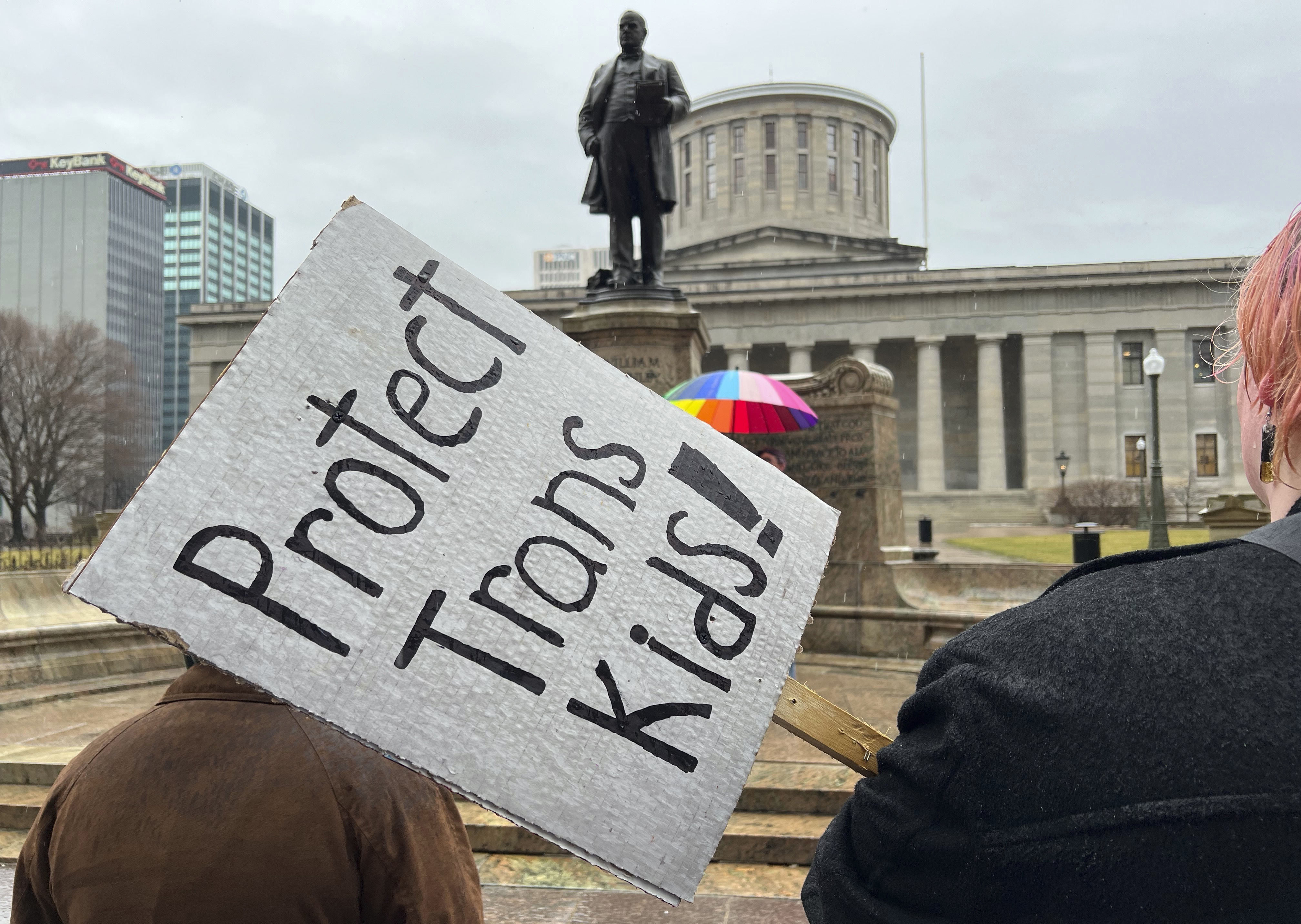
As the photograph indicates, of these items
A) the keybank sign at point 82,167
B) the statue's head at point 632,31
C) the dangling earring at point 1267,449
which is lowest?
the dangling earring at point 1267,449

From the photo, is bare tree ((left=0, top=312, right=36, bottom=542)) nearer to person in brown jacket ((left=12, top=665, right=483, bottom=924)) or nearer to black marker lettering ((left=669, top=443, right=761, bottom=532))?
person in brown jacket ((left=12, top=665, right=483, bottom=924))

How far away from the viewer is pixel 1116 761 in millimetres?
966

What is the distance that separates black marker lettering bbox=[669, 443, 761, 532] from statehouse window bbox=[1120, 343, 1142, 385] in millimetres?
60003

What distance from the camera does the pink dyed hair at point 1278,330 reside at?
107 centimetres

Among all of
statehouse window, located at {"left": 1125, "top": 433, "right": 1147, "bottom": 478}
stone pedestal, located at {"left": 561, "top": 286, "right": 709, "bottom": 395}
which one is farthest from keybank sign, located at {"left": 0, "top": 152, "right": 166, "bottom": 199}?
stone pedestal, located at {"left": 561, "top": 286, "right": 709, "bottom": 395}

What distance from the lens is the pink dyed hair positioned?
1.07 m

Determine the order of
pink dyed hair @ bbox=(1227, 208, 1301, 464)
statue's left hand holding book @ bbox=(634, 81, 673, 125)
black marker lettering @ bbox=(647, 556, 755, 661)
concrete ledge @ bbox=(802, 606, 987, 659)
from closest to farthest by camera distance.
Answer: pink dyed hair @ bbox=(1227, 208, 1301, 464)
black marker lettering @ bbox=(647, 556, 755, 661)
concrete ledge @ bbox=(802, 606, 987, 659)
statue's left hand holding book @ bbox=(634, 81, 673, 125)

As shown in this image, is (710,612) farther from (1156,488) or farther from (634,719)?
(1156,488)

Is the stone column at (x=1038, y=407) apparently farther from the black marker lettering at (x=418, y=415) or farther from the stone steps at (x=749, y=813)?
the black marker lettering at (x=418, y=415)

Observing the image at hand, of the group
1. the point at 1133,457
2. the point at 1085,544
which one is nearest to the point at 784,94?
the point at 1133,457

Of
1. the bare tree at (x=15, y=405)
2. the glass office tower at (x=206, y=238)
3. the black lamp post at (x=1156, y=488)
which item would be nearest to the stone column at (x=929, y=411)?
the black lamp post at (x=1156, y=488)

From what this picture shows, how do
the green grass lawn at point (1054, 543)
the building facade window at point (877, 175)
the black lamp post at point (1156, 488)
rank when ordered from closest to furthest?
the black lamp post at point (1156, 488) → the green grass lawn at point (1054, 543) → the building facade window at point (877, 175)

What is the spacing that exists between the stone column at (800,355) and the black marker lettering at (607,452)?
53931mm

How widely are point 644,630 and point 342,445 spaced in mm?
496
